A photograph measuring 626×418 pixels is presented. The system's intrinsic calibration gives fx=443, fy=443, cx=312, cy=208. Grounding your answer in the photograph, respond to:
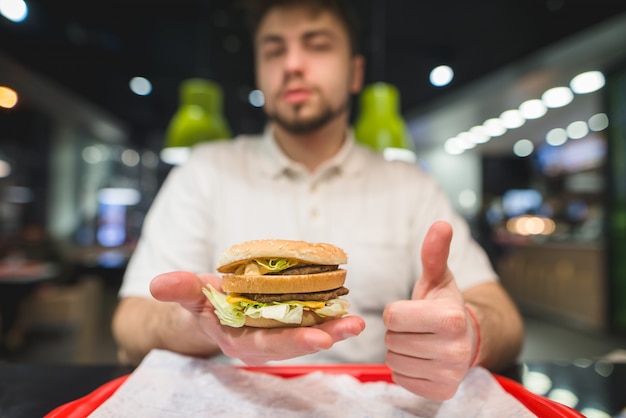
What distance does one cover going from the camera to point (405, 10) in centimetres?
472

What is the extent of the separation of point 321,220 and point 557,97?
7.28 m

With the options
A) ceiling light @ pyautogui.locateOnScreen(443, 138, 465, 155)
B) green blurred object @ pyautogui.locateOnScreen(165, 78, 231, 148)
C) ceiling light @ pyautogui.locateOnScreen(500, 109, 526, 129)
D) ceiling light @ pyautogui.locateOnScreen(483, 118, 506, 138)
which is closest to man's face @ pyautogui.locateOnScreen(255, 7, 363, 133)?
green blurred object @ pyautogui.locateOnScreen(165, 78, 231, 148)

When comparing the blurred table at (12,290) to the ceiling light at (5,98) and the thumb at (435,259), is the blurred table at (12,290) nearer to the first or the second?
the ceiling light at (5,98)

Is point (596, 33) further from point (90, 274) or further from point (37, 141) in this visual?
point (37, 141)

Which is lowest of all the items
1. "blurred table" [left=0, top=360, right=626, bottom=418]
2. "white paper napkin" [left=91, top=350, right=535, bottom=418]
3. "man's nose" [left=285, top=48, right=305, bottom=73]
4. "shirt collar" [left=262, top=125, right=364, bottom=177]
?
"blurred table" [left=0, top=360, right=626, bottom=418]

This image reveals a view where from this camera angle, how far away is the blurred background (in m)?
4.63

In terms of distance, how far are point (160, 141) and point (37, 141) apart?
322 centimetres

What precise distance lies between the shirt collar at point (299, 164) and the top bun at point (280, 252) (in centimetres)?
91

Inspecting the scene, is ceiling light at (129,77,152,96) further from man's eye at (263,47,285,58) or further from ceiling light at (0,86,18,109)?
man's eye at (263,47,285,58)

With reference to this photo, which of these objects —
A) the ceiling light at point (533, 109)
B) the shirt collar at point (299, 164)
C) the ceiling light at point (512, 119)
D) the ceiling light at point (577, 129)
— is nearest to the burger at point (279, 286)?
the shirt collar at point (299, 164)

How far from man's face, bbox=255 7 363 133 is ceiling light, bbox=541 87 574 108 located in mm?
6477

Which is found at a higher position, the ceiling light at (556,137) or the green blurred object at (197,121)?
the ceiling light at (556,137)

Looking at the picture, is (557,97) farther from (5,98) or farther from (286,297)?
(5,98)

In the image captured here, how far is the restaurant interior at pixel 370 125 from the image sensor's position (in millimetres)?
4785
